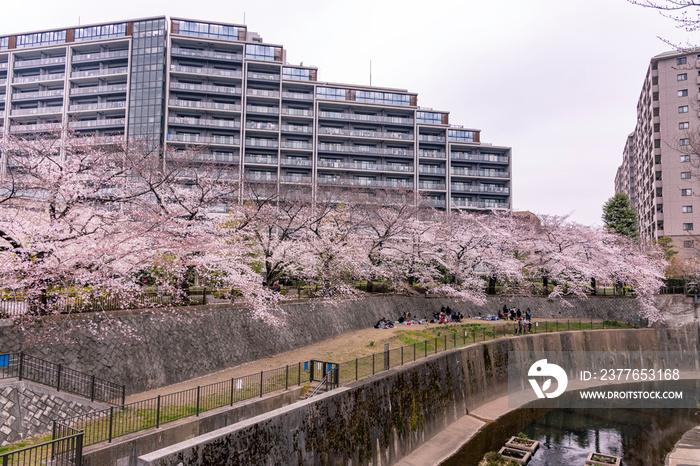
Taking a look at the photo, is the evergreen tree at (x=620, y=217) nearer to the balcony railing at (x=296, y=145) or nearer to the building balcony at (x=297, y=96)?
the balcony railing at (x=296, y=145)

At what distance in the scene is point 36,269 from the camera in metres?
13.9

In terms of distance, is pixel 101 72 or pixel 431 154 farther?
pixel 431 154

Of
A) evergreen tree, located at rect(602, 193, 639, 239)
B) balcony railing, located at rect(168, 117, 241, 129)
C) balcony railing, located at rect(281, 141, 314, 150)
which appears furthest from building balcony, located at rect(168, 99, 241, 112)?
A: evergreen tree, located at rect(602, 193, 639, 239)

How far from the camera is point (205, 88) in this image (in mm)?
64312

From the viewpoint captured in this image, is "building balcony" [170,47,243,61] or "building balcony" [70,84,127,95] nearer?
"building balcony" [70,84,127,95]

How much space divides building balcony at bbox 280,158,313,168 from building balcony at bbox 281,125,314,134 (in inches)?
184

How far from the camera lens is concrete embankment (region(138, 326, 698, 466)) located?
1131cm

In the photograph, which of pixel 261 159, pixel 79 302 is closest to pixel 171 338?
pixel 79 302

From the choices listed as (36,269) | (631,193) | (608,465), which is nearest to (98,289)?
(36,269)

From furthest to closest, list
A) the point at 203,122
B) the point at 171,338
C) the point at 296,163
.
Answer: the point at 296,163, the point at 203,122, the point at 171,338

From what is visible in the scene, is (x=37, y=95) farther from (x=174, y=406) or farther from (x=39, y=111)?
(x=174, y=406)

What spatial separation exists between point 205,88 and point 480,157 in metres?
47.4

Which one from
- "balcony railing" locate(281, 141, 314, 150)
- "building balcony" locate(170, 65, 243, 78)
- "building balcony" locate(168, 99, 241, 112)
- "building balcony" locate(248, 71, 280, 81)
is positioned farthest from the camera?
"building balcony" locate(248, 71, 280, 81)

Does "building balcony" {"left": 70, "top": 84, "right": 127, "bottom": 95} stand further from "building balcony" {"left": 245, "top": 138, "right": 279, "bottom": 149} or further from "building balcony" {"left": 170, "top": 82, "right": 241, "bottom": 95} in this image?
"building balcony" {"left": 245, "top": 138, "right": 279, "bottom": 149}
